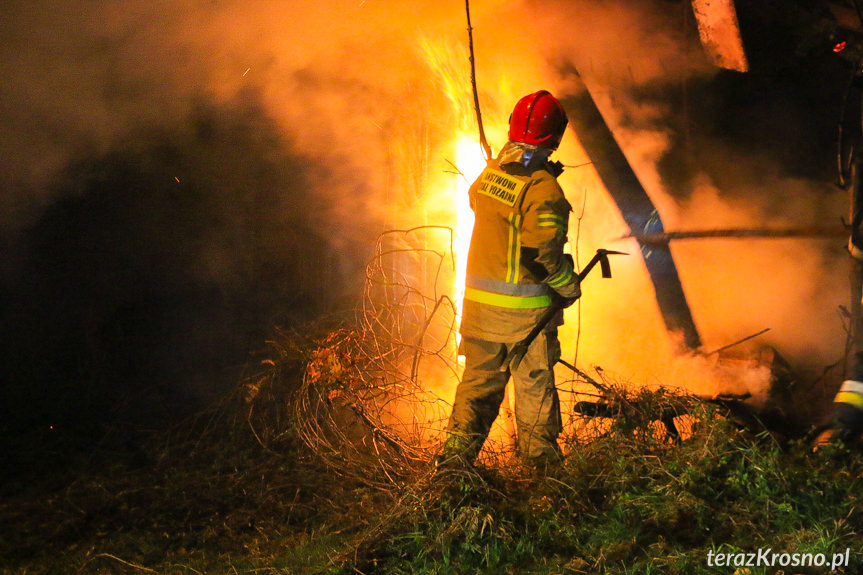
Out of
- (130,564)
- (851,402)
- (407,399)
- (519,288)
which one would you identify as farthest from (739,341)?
(130,564)

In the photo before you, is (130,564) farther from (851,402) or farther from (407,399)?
(851,402)

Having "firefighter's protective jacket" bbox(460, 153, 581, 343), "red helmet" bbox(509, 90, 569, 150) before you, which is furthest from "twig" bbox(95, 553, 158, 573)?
"red helmet" bbox(509, 90, 569, 150)

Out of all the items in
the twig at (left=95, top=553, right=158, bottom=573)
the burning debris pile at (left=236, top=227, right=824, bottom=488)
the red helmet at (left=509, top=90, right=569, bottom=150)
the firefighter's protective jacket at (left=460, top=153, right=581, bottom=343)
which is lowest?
the twig at (left=95, top=553, right=158, bottom=573)

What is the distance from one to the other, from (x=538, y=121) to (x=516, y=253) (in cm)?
73

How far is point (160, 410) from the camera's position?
562 cm

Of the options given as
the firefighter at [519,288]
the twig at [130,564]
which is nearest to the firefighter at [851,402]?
the firefighter at [519,288]

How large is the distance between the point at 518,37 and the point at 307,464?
11.5 ft

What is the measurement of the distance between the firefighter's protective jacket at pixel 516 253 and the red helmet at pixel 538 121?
15cm

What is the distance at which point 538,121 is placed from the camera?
396 cm

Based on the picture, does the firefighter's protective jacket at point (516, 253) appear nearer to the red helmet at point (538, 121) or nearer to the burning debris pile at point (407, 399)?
the red helmet at point (538, 121)

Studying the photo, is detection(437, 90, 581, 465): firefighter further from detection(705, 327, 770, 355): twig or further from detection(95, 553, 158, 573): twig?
detection(705, 327, 770, 355): twig

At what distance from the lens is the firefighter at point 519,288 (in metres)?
3.88

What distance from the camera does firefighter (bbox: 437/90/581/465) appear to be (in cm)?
388

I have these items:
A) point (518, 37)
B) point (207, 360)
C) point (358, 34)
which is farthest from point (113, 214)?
point (518, 37)
